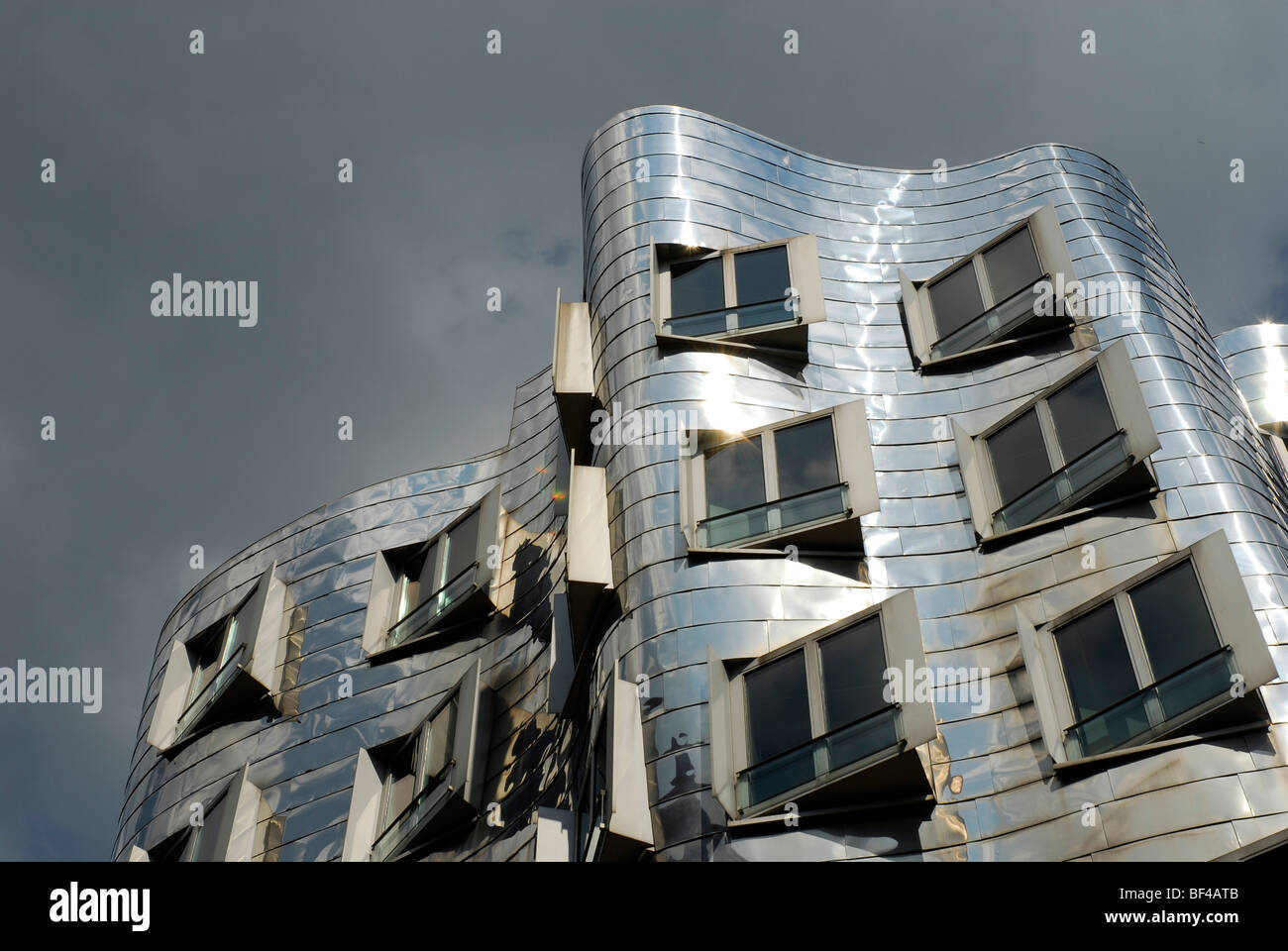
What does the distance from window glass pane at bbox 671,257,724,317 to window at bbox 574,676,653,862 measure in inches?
255

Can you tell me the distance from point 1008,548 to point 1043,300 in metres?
4.45

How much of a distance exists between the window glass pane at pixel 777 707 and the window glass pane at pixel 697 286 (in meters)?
6.54

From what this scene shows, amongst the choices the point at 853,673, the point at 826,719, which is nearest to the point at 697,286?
the point at 853,673

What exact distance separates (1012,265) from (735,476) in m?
5.97

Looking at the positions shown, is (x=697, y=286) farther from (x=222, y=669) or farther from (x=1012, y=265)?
(x=222, y=669)

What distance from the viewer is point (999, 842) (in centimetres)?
1379

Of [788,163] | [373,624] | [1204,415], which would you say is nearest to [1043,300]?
[1204,415]

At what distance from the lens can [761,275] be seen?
20.0 metres

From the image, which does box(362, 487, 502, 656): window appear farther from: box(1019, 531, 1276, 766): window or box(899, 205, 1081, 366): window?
box(1019, 531, 1276, 766): window

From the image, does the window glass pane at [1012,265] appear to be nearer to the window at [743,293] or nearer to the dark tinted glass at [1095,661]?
the window at [743,293]

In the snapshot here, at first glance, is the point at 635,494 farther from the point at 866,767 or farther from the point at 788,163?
the point at 788,163

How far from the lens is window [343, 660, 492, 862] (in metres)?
18.4

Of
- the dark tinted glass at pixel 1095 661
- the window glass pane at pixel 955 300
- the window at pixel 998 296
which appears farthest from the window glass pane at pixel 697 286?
the dark tinted glass at pixel 1095 661

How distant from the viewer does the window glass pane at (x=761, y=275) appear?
19781mm
